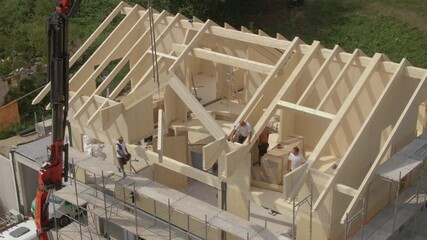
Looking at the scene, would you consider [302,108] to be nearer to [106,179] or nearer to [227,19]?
[106,179]

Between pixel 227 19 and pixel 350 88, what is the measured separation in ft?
70.9

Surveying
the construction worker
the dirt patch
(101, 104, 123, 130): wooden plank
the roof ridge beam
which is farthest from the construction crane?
the dirt patch

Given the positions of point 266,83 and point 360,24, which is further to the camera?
point 360,24

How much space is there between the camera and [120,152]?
16.8m

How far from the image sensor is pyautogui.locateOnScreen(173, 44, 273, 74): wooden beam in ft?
54.9

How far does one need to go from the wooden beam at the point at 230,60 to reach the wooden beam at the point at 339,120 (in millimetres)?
2546

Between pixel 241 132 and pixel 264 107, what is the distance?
2.26 meters

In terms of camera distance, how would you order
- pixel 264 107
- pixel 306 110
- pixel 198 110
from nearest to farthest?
1. pixel 306 110
2. pixel 198 110
3. pixel 264 107

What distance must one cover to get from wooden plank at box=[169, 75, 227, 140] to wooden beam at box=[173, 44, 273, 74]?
1.60 m

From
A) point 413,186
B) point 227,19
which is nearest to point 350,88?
point 413,186

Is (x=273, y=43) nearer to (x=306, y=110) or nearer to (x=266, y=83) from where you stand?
(x=266, y=83)

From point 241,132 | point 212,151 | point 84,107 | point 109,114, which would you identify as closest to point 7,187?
point 84,107

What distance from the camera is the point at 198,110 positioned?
1580 centimetres

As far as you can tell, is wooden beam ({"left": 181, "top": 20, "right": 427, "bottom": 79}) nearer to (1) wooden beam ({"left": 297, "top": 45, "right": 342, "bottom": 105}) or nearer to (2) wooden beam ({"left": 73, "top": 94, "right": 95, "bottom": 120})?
(1) wooden beam ({"left": 297, "top": 45, "right": 342, "bottom": 105})
